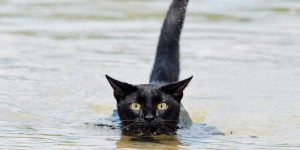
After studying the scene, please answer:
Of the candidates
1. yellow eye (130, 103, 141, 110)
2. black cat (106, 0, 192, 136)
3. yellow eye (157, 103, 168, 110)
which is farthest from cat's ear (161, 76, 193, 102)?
yellow eye (130, 103, 141, 110)

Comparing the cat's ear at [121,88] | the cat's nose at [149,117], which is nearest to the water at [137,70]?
the cat's nose at [149,117]

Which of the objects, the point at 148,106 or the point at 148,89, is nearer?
the point at 148,106

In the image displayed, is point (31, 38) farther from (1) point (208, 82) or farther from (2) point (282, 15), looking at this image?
(2) point (282, 15)

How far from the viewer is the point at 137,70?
11.9 metres

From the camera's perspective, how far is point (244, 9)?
18.4 meters

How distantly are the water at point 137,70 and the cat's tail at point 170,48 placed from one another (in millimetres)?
513

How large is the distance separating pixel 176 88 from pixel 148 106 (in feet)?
1.22

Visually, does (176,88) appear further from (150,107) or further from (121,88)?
(121,88)

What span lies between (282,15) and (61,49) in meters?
5.85

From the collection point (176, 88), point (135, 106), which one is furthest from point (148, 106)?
point (176, 88)

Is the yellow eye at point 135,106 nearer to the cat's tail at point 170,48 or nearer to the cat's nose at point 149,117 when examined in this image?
the cat's nose at point 149,117

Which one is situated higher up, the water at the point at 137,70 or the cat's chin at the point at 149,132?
the water at the point at 137,70

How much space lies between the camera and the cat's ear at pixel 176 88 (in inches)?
316

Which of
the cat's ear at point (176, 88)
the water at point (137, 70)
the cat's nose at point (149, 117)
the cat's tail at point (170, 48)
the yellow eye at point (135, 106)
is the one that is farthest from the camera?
the cat's tail at point (170, 48)
